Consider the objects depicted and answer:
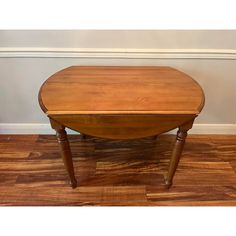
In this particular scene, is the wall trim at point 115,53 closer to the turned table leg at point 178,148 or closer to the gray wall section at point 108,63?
the gray wall section at point 108,63

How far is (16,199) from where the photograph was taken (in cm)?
133

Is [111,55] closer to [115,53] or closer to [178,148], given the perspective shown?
[115,53]

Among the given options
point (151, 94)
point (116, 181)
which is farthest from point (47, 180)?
point (151, 94)

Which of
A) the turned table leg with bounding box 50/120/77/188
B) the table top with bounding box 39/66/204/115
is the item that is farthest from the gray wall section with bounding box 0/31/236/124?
the turned table leg with bounding box 50/120/77/188

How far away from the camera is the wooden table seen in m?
1.07

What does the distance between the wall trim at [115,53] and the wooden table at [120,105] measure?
226mm

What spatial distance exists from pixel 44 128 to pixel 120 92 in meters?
0.85

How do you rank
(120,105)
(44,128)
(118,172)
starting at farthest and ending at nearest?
(44,128) → (118,172) → (120,105)

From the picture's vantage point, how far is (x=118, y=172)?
4.98 feet

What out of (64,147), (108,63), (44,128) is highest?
(108,63)

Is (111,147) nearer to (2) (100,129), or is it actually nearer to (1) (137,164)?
(1) (137,164)

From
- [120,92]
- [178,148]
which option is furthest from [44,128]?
[178,148]

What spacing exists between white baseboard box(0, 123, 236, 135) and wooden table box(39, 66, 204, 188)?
0.58m
